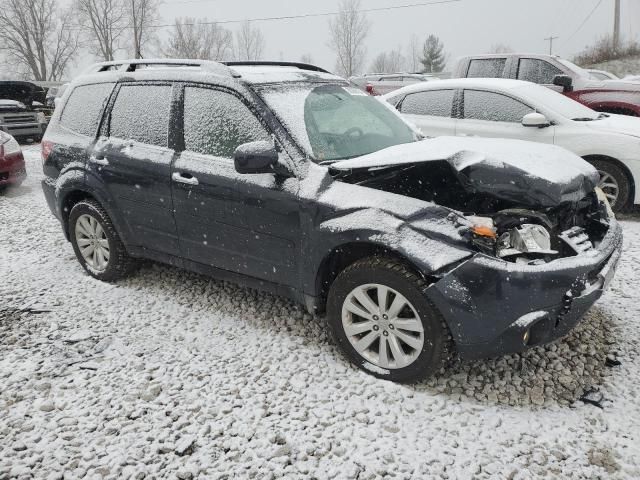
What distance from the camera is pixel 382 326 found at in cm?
287

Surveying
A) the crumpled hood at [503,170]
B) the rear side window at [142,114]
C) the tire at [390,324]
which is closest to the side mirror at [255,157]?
the crumpled hood at [503,170]

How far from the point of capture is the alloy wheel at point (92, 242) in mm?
4305

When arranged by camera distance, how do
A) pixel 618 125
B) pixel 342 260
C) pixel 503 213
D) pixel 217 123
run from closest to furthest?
1. pixel 503 213
2. pixel 342 260
3. pixel 217 123
4. pixel 618 125

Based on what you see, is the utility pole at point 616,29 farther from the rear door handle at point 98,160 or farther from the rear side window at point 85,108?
the rear door handle at point 98,160

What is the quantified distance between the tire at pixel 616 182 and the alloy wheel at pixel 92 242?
532 centimetres

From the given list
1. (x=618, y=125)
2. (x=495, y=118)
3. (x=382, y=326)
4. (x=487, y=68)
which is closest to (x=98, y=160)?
(x=382, y=326)

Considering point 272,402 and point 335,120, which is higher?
point 335,120

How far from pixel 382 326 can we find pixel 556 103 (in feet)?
15.7

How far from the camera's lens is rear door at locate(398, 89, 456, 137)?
6.57 metres

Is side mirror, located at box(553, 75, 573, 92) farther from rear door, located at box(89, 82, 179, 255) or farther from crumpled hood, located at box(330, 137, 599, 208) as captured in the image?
rear door, located at box(89, 82, 179, 255)

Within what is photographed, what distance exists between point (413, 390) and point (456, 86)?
487 cm

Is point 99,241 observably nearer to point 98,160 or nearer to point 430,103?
point 98,160

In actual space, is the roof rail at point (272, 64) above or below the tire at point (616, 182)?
above

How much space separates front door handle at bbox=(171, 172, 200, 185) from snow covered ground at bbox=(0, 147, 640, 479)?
104cm
